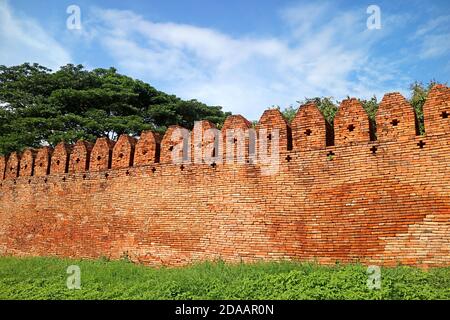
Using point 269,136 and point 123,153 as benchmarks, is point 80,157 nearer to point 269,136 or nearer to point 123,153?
point 123,153

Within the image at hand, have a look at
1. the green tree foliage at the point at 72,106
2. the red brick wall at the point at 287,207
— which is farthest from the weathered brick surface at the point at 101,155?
the green tree foliage at the point at 72,106

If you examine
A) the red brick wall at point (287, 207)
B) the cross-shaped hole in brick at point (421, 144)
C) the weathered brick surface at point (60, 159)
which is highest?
the weathered brick surface at point (60, 159)

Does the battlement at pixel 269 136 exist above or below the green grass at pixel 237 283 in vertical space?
above

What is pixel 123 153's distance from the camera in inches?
359

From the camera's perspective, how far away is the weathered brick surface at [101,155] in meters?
9.43

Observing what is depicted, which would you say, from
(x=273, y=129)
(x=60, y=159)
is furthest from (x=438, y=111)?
(x=60, y=159)

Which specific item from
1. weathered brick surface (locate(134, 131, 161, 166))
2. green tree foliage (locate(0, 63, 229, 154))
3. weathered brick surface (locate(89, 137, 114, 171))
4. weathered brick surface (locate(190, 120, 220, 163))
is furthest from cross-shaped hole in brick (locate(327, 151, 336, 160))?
green tree foliage (locate(0, 63, 229, 154))

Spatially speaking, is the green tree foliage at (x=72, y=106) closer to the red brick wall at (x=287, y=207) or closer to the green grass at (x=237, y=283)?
the red brick wall at (x=287, y=207)

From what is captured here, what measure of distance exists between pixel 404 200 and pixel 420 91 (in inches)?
372

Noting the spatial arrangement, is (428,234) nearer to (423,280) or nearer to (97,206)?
(423,280)

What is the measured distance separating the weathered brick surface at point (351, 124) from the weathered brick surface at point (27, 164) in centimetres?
863

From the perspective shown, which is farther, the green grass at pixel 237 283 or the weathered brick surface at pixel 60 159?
the weathered brick surface at pixel 60 159

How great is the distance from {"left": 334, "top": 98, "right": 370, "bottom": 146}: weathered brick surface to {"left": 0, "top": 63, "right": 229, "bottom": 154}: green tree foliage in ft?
45.9
